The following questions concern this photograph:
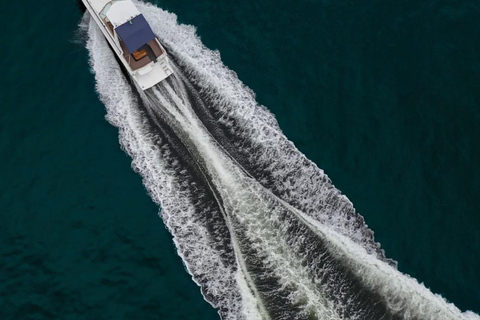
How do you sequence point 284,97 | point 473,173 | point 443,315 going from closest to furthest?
point 443,315
point 473,173
point 284,97

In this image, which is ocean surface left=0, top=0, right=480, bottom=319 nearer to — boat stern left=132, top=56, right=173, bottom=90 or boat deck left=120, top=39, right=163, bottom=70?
boat deck left=120, top=39, right=163, bottom=70

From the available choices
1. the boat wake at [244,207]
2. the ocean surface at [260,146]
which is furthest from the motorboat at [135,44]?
the ocean surface at [260,146]

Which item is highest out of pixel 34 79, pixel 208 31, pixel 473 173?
pixel 34 79

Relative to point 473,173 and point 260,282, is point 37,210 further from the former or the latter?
point 473,173

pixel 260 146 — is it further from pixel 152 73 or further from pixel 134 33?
pixel 134 33

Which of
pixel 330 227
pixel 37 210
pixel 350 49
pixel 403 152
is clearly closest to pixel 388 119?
pixel 403 152

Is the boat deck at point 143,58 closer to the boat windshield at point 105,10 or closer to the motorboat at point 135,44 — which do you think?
the motorboat at point 135,44

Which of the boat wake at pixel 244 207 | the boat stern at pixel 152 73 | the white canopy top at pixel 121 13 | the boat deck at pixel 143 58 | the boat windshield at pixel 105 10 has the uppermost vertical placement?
the boat windshield at pixel 105 10

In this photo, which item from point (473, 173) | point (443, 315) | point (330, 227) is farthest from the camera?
point (473, 173)
